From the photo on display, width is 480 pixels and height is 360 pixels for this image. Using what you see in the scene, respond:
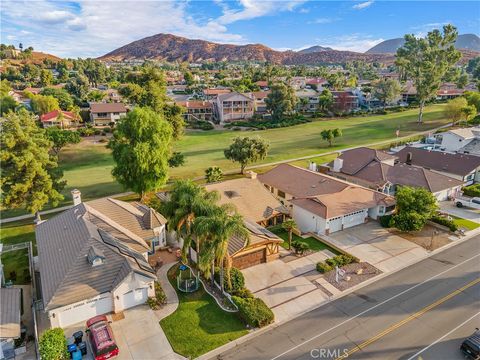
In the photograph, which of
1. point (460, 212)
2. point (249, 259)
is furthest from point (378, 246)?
point (460, 212)

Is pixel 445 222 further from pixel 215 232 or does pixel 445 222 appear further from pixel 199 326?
pixel 199 326

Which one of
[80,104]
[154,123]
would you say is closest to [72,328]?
[154,123]

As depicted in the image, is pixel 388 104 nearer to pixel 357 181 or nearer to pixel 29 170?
pixel 357 181

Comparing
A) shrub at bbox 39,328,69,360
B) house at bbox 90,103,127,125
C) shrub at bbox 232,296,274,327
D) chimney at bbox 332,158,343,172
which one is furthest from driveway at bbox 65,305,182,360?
house at bbox 90,103,127,125

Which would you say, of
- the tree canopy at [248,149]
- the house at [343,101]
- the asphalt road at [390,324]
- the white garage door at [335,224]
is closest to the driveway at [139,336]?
the asphalt road at [390,324]

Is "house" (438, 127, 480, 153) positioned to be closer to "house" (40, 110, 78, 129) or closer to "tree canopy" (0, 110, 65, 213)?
"tree canopy" (0, 110, 65, 213)
